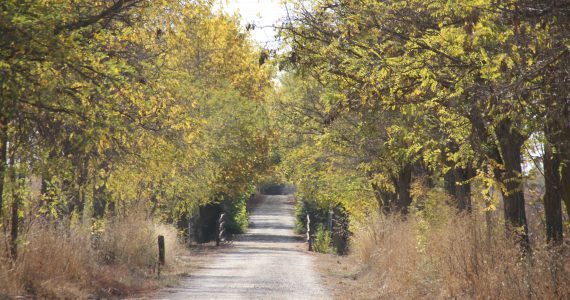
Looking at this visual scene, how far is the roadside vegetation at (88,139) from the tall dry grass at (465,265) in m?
5.16

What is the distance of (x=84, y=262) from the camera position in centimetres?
1778

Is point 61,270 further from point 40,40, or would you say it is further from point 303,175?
point 303,175

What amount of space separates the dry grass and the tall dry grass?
560 centimetres

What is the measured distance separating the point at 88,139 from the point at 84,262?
19.8 ft

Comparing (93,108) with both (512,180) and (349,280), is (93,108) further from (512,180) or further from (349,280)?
(349,280)

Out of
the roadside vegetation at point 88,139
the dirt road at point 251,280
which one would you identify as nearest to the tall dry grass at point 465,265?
the dirt road at point 251,280

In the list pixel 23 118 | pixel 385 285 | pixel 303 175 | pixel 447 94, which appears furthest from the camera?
pixel 303 175

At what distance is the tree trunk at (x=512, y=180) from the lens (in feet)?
44.0

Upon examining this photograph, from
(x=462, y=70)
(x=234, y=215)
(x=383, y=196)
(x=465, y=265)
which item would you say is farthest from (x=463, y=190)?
(x=234, y=215)

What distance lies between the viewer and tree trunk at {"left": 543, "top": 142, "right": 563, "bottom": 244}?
13.5m

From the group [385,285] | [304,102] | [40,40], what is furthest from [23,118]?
[304,102]

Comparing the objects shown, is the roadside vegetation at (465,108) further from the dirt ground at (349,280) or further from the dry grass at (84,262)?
the dry grass at (84,262)

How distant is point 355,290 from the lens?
65.8 feet

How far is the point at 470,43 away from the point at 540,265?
3.27 meters
